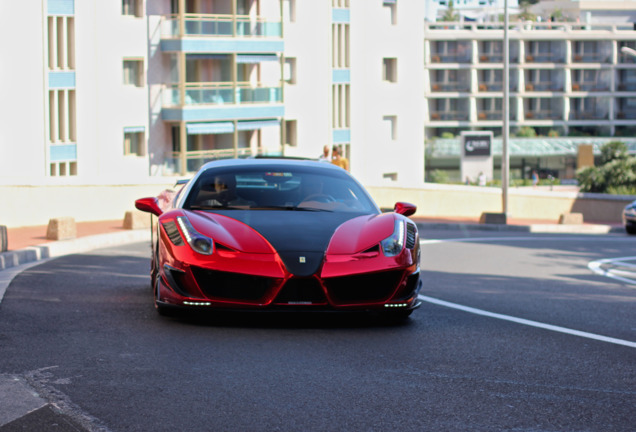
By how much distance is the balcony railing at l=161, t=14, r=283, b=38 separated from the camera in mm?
53844

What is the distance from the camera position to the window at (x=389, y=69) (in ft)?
219

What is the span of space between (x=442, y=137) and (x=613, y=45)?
19.5 m

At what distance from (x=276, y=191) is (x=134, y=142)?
148 ft

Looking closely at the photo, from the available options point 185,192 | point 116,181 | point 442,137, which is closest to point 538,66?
point 442,137

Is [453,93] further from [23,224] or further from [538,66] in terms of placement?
[23,224]

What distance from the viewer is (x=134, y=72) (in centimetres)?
5297

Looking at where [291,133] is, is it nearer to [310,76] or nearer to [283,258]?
[310,76]

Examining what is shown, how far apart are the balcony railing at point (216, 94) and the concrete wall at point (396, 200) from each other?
61.6 ft

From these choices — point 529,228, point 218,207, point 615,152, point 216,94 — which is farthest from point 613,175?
point 218,207

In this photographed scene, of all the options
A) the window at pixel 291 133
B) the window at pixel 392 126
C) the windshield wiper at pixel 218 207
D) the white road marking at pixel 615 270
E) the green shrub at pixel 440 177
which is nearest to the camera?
the windshield wiper at pixel 218 207

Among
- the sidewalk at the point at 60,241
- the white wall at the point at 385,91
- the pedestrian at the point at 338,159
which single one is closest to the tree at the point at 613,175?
the white wall at the point at 385,91

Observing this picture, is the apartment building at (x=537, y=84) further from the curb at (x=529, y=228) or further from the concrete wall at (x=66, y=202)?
the concrete wall at (x=66, y=202)

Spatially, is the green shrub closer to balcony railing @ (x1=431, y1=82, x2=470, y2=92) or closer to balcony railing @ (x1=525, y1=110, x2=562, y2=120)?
balcony railing @ (x1=431, y1=82, x2=470, y2=92)

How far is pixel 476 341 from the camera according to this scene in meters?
7.59
